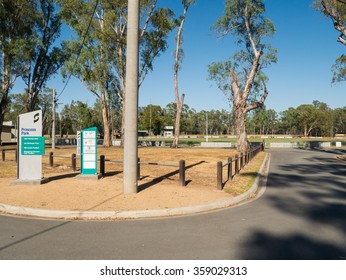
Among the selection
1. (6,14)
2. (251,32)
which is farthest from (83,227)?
(6,14)

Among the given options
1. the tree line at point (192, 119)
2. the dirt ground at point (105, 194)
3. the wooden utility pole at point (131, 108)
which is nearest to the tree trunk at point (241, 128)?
the dirt ground at point (105, 194)

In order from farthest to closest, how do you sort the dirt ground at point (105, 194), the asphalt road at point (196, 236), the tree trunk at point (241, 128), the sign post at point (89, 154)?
1. the tree trunk at point (241, 128)
2. the sign post at point (89, 154)
3. the dirt ground at point (105, 194)
4. the asphalt road at point (196, 236)

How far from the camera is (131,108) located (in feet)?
27.8

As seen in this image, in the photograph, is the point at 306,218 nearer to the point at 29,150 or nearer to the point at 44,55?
the point at 29,150

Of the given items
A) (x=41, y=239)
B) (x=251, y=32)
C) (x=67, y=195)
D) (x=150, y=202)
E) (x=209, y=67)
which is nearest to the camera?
(x=41, y=239)

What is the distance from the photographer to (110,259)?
4281 millimetres

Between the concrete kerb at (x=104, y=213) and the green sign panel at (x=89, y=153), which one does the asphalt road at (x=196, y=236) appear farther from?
the green sign panel at (x=89, y=153)

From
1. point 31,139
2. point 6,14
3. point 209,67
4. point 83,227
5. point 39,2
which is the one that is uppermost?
point 39,2

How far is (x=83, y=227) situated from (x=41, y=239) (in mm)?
902

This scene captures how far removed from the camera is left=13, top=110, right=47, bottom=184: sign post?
10266 mm

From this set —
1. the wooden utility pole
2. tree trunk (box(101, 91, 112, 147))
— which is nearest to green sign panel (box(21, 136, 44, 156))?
the wooden utility pole

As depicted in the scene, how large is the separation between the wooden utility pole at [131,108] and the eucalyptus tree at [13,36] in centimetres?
2898

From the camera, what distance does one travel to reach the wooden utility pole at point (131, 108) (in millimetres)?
8484

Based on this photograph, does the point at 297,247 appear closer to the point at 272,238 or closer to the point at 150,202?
the point at 272,238
